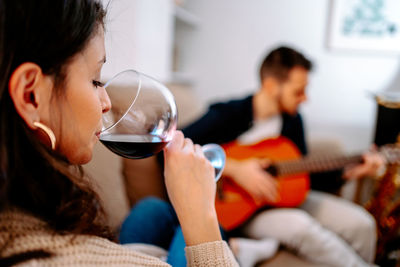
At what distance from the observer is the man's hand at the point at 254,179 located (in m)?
1.33

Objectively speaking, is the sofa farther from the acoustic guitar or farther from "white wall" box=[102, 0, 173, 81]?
"white wall" box=[102, 0, 173, 81]

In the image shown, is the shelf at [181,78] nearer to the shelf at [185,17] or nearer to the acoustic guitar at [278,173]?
the shelf at [185,17]

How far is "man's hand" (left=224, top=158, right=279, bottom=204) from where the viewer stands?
1.33 m

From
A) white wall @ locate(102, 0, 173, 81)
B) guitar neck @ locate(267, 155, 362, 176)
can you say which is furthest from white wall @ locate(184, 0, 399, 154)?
guitar neck @ locate(267, 155, 362, 176)

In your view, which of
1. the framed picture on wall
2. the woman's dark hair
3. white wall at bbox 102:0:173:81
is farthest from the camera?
the framed picture on wall

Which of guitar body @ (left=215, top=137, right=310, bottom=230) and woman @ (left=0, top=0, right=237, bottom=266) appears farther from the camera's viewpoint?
guitar body @ (left=215, top=137, right=310, bottom=230)

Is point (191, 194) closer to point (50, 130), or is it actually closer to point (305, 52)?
point (50, 130)

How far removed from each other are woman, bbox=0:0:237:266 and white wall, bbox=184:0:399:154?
2200 mm

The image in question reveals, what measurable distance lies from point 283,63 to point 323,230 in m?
0.84

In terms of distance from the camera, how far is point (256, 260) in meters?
1.01

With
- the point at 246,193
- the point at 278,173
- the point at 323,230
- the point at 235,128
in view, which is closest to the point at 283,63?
the point at 235,128

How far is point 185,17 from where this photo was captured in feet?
8.32

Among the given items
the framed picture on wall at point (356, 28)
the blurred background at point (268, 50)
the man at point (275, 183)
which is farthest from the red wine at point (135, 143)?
the framed picture on wall at point (356, 28)

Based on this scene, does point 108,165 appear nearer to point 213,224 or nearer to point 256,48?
point 213,224
